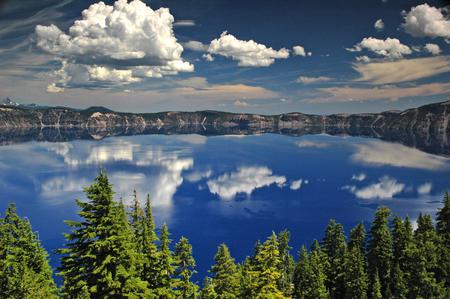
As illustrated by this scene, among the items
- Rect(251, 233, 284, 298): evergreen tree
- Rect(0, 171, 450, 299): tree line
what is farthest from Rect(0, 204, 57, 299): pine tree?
Rect(251, 233, 284, 298): evergreen tree

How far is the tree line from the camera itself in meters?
22.4

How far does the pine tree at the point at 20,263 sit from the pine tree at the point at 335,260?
4070 cm

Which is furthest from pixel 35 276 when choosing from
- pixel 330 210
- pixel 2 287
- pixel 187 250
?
pixel 330 210

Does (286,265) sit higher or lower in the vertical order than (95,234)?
lower

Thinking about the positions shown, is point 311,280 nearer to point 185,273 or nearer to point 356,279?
point 356,279

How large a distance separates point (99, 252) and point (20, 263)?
17.6 meters

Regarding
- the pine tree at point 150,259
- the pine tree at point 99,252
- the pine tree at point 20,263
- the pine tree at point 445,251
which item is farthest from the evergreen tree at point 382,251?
the pine tree at point 20,263

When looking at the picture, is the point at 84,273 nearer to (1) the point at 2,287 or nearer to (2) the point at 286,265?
(1) the point at 2,287

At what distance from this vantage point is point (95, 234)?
21.8 meters

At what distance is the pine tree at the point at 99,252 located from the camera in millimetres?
21922

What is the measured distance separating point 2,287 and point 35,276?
283cm

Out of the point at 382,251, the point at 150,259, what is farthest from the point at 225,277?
the point at 382,251

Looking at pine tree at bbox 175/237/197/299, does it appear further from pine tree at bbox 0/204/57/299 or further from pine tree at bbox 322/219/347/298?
pine tree at bbox 322/219/347/298

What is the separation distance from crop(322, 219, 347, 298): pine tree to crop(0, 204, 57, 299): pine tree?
4070 centimetres
